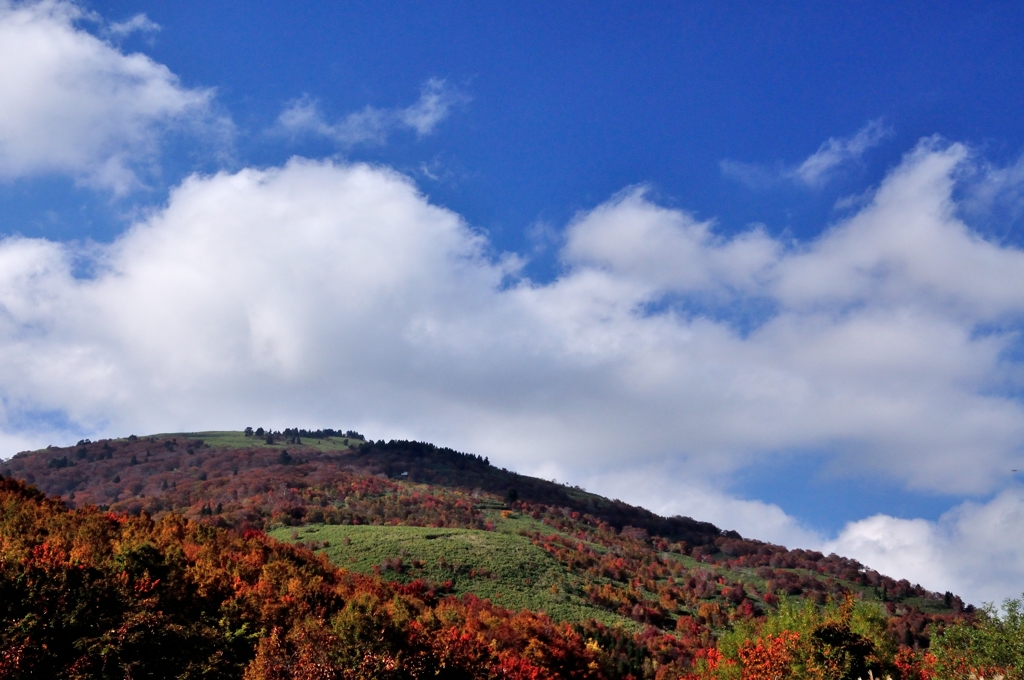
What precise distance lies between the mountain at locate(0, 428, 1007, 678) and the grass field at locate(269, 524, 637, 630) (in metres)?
0.26

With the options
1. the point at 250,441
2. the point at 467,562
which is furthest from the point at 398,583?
the point at 250,441

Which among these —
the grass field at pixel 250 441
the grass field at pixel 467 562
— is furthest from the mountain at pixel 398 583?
the grass field at pixel 250 441

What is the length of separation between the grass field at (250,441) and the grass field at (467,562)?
91636 mm

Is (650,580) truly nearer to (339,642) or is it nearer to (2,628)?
(339,642)

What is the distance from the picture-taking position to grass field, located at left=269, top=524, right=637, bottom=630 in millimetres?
60594

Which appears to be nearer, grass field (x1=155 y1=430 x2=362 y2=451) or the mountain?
the mountain

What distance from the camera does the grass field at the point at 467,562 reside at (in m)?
60.6

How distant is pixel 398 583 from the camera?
191 feet

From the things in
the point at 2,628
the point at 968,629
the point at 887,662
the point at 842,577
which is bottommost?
the point at 2,628

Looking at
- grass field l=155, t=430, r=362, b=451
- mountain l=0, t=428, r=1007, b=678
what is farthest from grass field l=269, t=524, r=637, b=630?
grass field l=155, t=430, r=362, b=451

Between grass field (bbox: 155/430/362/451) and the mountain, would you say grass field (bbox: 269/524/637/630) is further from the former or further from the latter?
grass field (bbox: 155/430/362/451)

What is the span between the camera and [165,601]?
88.9 feet

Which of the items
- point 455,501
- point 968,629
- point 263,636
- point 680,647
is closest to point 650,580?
point 680,647

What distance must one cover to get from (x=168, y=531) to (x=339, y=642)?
16.3 metres
